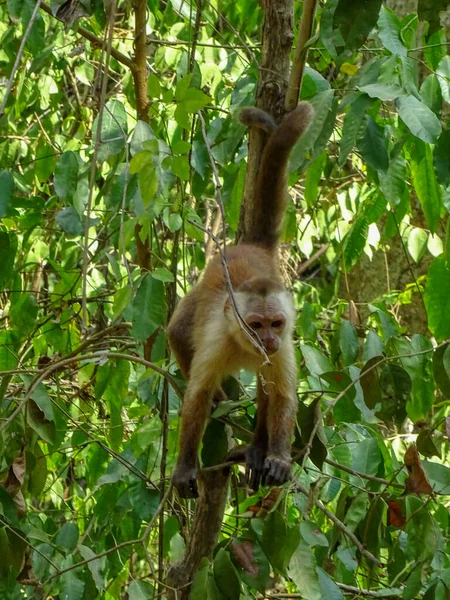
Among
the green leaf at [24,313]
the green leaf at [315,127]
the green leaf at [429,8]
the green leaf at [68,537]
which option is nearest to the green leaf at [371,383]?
the green leaf at [315,127]

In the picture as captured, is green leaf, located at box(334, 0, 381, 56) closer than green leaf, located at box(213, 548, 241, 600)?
Yes

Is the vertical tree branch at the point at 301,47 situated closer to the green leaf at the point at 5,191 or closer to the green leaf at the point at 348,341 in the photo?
the green leaf at the point at 348,341

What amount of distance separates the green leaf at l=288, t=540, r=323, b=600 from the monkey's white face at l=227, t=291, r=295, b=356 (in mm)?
1217

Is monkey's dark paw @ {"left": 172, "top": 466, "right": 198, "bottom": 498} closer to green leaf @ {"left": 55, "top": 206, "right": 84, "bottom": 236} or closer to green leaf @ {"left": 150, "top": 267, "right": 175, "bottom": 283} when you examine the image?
green leaf @ {"left": 150, "top": 267, "right": 175, "bottom": 283}

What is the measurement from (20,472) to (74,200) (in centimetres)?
108

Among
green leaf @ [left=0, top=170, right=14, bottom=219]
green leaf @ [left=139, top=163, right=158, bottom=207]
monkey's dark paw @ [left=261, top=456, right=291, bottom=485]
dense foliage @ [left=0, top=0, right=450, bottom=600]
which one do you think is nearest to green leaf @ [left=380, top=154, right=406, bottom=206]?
dense foliage @ [left=0, top=0, right=450, bottom=600]

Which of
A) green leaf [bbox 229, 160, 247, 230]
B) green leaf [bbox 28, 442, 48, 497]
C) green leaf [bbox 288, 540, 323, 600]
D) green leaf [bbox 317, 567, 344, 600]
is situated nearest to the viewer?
green leaf [bbox 288, 540, 323, 600]

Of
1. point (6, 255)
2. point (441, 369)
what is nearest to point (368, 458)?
point (441, 369)

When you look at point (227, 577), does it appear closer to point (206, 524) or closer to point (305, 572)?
point (305, 572)

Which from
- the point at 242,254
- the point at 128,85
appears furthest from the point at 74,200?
the point at 128,85

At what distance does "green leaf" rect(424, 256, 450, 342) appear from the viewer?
2.74 meters

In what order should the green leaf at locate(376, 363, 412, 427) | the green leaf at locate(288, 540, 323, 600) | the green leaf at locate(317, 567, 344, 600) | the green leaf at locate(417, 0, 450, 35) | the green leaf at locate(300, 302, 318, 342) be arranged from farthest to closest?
the green leaf at locate(300, 302, 318, 342), the green leaf at locate(376, 363, 412, 427), the green leaf at locate(317, 567, 344, 600), the green leaf at locate(288, 540, 323, 600), the green leaf at locate(417, 0, 450, 35)

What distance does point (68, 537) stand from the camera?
316 centimetres

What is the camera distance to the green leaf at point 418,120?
7.72 ft
